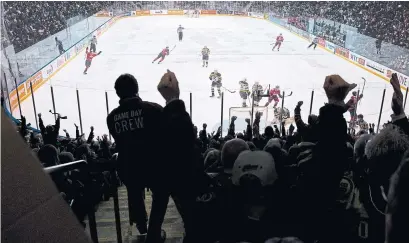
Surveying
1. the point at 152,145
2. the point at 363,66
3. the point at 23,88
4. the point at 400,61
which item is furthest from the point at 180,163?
the point at 363,66

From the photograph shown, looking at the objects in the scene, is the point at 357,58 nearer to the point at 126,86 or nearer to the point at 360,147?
the point at 360,147

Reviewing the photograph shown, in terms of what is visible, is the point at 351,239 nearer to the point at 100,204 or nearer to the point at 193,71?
the point at 100,204

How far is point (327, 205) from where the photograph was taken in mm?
1840

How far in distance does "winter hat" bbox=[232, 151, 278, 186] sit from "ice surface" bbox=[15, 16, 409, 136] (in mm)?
6226

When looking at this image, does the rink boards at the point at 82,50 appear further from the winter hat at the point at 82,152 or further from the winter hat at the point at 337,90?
the winter hat at the point at 337,90

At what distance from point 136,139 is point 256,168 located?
0.69 m

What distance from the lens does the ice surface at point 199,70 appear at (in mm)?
9602

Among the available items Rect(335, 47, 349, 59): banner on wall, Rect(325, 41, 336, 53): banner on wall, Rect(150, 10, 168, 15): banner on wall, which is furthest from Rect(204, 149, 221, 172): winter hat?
Rect(150, 10, 168, 15): banner on wall

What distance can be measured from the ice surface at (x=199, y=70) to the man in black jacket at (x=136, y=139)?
223 inches

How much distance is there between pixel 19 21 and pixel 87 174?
13.5m

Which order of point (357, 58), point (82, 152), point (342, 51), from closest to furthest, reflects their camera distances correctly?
point (82, 152), point (357, 58), point (342, 51)

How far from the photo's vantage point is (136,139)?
2018 mm

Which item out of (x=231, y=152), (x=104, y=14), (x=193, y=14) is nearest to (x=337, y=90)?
(x=231, y=152)

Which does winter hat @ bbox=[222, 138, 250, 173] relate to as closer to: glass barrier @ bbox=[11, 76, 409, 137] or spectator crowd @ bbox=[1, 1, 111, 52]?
glass barrier @ bbox=[11, 76, 409, 137]
